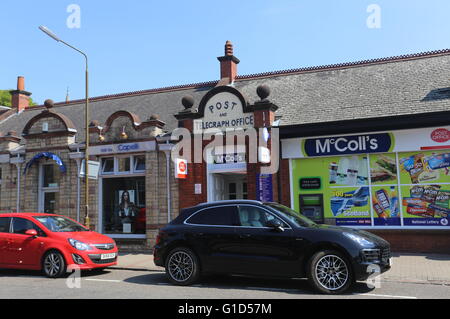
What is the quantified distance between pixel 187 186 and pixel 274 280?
671cm

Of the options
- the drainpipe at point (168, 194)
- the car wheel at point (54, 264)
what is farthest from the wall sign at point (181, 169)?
the car wheel at point (54, 264)

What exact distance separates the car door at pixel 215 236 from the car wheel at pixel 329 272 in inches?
62.3

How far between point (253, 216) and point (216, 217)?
0.83 metres

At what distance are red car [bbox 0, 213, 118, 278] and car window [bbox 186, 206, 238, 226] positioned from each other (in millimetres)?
2801

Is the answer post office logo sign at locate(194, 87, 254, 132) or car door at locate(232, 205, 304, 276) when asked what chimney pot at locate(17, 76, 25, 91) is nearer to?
post office logo sign at locate(194, 87, 254, 132)

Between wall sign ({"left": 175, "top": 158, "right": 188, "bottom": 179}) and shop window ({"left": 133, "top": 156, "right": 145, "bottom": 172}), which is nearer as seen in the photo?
wall sign ({"left": 175, "top": 158, "right": 188, "bottom": 179})

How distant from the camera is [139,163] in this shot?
16391 mm

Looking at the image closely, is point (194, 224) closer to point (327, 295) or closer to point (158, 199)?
point (327, 295)

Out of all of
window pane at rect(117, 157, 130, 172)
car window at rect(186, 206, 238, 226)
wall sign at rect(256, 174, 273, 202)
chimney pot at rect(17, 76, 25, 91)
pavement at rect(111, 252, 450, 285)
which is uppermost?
chimney pot at rect(17, 76, 25, 91)

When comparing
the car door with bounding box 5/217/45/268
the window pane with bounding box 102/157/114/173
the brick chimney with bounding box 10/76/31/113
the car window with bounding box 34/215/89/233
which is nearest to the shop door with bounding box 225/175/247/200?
the window pane with bounding box 102/157/114/173

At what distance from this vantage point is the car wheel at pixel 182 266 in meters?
8.74

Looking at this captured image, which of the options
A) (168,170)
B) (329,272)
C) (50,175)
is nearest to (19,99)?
(50,175)

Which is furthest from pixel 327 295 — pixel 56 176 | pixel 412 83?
pixel 56 176

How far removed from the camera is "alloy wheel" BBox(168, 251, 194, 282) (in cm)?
880
